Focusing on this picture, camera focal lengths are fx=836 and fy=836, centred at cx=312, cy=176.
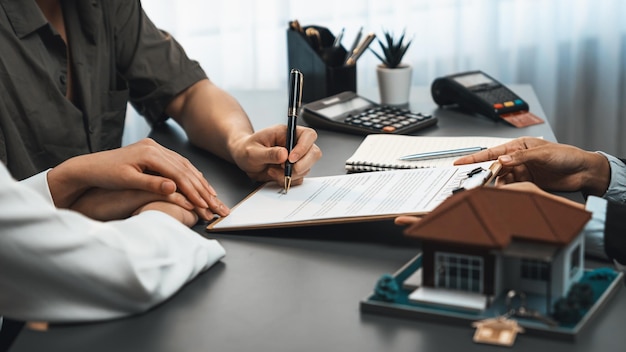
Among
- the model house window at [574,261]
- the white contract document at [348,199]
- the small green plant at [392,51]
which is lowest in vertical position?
the white contract document at [348,199]

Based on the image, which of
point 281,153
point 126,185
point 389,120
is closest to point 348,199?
point 281,153

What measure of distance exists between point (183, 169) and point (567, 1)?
1.91 meters

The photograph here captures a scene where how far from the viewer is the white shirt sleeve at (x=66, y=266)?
0.82m

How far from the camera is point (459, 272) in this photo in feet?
2.74

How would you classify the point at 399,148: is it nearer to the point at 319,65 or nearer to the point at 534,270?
the point at 319,65

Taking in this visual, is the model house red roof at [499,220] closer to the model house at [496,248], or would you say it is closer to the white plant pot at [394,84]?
the model house at [496,248]

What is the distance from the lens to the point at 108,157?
1160mm

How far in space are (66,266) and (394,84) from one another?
1.20 meters

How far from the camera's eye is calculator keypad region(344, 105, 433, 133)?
5.47ft

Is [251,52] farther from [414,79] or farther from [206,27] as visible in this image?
[414,79]

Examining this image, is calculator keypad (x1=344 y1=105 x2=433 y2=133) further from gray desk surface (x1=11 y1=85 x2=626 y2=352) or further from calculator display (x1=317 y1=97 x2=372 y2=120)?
gray desk surface (x1=11 y1=85 x2=626 y2=352)

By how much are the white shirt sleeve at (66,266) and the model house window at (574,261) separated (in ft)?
1.38

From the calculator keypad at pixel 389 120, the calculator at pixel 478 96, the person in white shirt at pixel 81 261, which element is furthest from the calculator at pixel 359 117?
the person in white shirt at pixel 81 261

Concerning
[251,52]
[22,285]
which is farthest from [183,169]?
[251,52]
